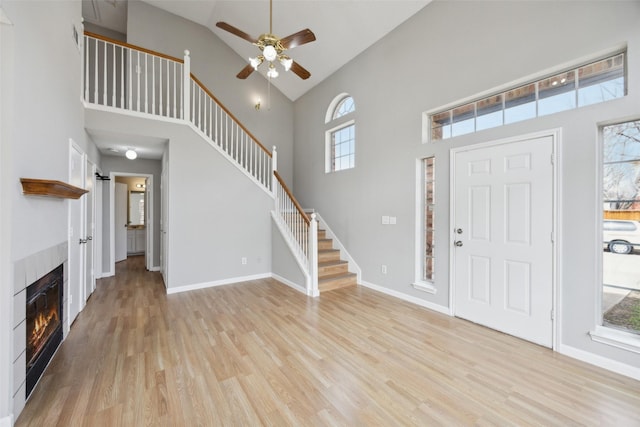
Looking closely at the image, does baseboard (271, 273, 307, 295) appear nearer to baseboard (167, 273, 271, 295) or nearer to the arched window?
baseboard (167, 273, 271, 295)

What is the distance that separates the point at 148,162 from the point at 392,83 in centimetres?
544

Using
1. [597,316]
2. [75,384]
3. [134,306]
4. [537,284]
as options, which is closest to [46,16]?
[75,384]

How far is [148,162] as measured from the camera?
5949 mm

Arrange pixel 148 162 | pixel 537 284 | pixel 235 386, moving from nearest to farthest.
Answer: pixel 235 386 < pixel 537 284 < pixel 148 162

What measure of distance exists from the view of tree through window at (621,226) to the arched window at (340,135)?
3361 mm

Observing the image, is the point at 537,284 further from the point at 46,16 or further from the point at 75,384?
the point at 46,16

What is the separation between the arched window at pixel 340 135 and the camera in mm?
5113

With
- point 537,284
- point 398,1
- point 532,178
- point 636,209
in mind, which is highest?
point 398,1

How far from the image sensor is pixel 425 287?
3668mm

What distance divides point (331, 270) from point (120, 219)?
557 centimetres

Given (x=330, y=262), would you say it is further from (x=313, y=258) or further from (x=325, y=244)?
(x=313, y=258)

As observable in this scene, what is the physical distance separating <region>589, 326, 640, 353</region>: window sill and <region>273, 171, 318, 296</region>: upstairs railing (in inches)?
122

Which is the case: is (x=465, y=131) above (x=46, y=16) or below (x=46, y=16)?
below

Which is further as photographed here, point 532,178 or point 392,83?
point 392,83
